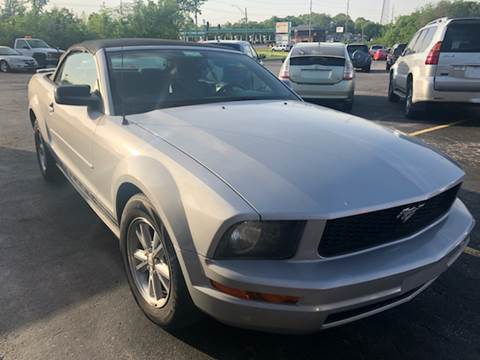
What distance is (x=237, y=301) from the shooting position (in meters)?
1.94

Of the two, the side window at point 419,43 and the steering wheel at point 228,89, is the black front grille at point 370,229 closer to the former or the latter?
the steering wheel at point 228,89

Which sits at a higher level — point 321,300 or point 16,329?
point 321,300

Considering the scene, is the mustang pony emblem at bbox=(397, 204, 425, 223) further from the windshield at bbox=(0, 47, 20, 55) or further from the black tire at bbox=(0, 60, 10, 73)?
the windshield at bbox=(0, 47, 20, 55)

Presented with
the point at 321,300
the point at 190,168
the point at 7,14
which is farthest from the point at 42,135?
the point at 7,14

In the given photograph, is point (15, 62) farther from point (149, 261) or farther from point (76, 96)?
point (149, 261)

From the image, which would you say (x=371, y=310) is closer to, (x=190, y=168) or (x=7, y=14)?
(x=190, y=168)

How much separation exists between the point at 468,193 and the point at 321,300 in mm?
3406

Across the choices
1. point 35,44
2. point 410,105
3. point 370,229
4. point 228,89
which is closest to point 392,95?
point 410,105

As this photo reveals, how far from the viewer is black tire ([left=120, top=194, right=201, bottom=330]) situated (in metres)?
2.19

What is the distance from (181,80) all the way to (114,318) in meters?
1.81

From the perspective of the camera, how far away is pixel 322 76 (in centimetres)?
884

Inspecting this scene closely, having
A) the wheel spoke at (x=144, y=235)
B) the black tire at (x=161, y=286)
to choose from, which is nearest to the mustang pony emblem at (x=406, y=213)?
the black tire at (x=161, y=286)

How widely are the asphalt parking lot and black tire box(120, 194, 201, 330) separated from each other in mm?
139

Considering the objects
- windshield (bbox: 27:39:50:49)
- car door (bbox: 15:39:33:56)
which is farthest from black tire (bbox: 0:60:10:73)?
windshield (bbox: 27:39:50:49)
